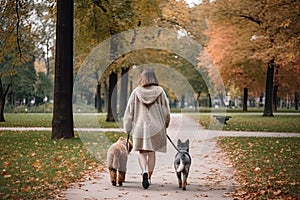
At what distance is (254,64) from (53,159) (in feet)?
111

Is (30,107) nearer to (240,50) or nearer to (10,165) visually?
(240,50)

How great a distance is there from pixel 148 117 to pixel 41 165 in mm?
3530

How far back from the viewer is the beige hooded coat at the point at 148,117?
875 cm

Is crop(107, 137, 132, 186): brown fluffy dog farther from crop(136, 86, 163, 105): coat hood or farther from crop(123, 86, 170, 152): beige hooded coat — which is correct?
crop(136, 86, 163, 105): coat hood

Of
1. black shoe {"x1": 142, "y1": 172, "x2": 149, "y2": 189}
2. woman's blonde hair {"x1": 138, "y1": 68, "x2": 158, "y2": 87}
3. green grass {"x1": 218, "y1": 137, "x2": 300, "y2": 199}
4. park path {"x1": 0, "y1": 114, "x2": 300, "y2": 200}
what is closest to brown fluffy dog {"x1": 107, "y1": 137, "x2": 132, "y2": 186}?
park path {"x1": 0, "y1": 114, "x2": 300, "y2": 200}

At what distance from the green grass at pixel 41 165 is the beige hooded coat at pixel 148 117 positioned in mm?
1531

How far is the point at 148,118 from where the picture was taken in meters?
8.80

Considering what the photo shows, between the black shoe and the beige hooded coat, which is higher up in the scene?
the beige hooded coat

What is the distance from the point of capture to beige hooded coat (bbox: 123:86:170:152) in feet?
28.7

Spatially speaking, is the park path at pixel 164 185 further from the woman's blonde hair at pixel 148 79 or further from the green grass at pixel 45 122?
the green grass at pixel 45 122

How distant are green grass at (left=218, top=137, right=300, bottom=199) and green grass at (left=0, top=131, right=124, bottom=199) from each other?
10.5 ft

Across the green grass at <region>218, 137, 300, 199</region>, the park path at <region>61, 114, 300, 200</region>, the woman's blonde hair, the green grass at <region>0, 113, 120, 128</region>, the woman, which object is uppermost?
the woman's blonde hair

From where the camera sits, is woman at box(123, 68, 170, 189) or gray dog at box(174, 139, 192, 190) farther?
woman at box(123, 68, 170, 189)

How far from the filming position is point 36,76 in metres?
62.5
